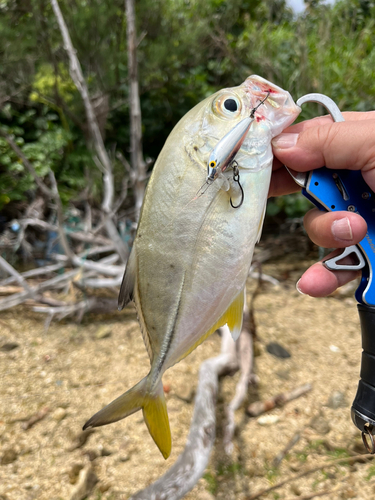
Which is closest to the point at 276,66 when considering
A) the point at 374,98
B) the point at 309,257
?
the point at 374,98

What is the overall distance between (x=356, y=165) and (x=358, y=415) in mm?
719

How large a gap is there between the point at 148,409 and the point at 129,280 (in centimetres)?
39

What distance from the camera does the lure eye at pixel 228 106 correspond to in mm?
954

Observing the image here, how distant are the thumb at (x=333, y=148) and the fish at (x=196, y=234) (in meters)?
0.07

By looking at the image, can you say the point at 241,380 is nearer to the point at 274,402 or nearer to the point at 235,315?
the point at 274,402

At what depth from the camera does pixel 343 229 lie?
39.1 inches

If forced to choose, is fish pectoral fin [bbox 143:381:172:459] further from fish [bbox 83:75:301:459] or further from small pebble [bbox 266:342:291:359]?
small pebble [bbox 266:342:291:359]

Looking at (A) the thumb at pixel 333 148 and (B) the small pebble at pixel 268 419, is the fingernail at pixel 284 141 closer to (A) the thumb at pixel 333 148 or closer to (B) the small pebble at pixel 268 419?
(A) the thumb at pixel 333 148

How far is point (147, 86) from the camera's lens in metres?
5.39

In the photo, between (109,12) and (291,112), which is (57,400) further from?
(109,12)

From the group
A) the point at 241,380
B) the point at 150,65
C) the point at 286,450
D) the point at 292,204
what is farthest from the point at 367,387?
the point at 150,65

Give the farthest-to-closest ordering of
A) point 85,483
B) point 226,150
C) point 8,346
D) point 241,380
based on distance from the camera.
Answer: point 8,346, point 241,380, point 85,483, point 226,150

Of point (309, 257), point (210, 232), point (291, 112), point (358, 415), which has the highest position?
point (291, 112)

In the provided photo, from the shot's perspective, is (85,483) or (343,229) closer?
(343,229)
